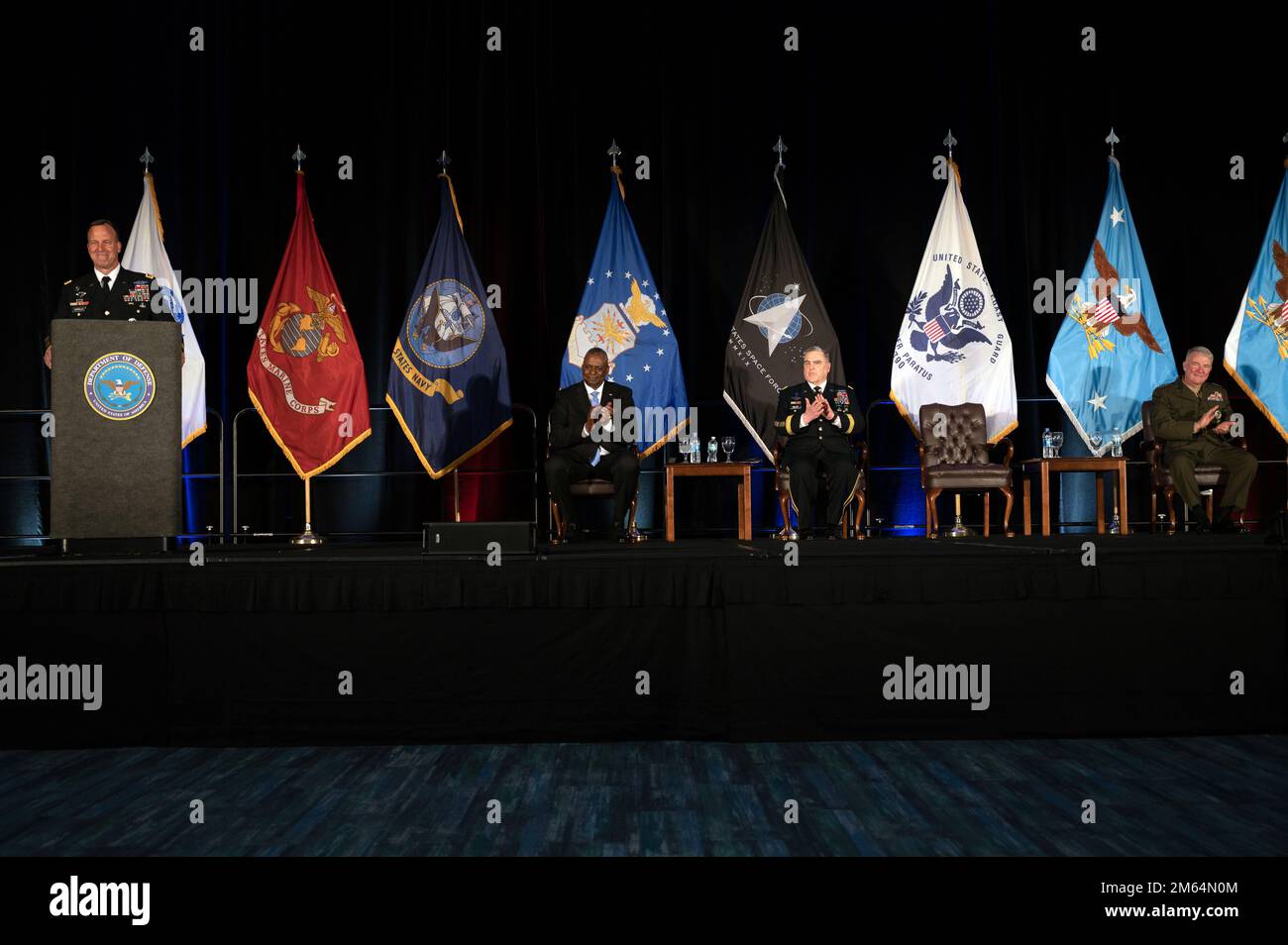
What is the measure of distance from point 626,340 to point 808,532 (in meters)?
1.85

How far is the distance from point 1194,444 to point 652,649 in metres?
3.70

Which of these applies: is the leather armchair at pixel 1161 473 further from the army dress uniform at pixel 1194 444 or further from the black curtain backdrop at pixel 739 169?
the black curtain backdrop at pixel 739 169

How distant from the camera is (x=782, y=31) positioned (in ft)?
20.5

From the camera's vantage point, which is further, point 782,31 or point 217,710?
point 782,31

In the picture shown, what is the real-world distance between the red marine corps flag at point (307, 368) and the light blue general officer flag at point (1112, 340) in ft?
14.1

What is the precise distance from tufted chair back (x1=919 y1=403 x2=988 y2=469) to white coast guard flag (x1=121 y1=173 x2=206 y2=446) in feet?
14.2

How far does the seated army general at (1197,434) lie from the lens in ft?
16.0

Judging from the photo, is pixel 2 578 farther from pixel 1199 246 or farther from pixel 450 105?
pixel 1199 246

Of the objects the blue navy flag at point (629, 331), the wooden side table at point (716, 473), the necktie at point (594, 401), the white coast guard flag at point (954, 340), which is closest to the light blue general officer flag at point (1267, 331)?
the white coast guard flag at point (954, 340)

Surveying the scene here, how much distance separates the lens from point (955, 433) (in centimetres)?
557

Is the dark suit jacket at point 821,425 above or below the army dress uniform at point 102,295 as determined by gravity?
below

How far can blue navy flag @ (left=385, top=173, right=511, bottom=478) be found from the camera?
5781 mm
